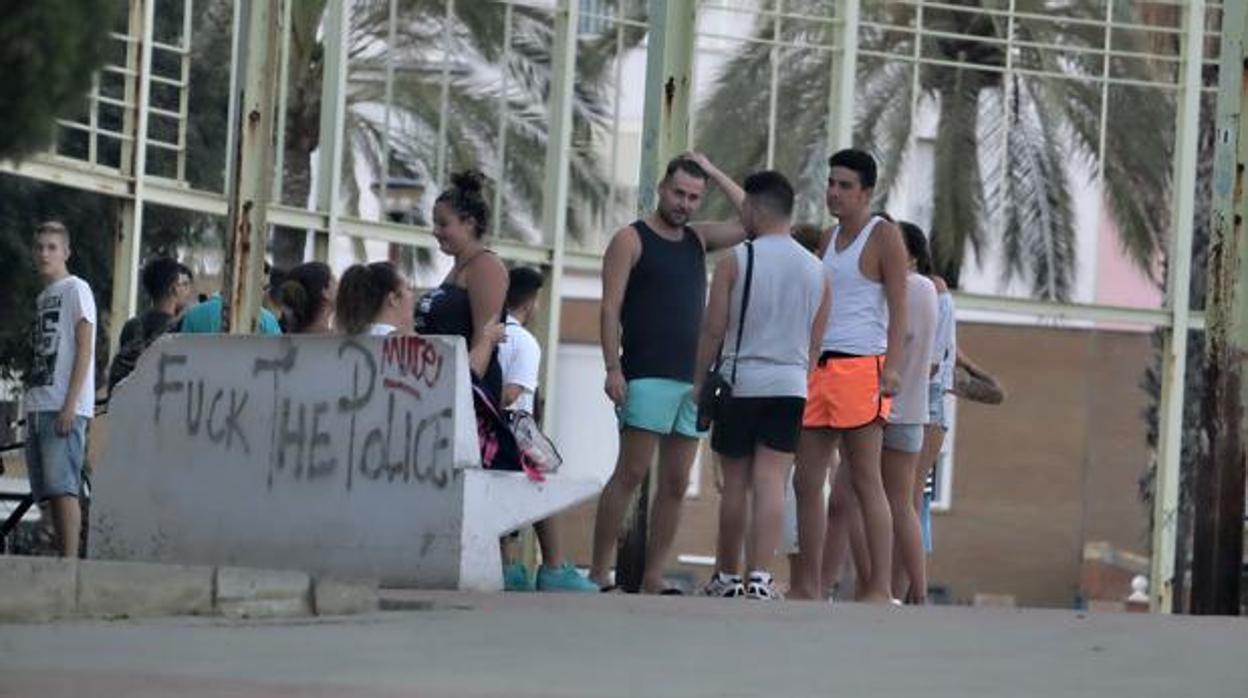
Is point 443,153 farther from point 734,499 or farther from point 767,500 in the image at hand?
point 767,500

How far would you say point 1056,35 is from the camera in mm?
32125

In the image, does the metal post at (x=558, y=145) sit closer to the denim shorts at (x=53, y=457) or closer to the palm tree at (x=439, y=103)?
the palm tree at (x=439, y=103)

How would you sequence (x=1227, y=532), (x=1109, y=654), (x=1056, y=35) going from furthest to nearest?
(x=1056, y=35), (x=1227, y=532), (x=1109, y=654)

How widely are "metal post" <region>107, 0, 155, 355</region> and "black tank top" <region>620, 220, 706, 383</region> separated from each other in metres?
5.99

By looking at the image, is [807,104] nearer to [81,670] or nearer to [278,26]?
[278,26]

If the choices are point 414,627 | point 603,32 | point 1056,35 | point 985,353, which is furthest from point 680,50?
point 985,353

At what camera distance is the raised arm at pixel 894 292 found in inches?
493

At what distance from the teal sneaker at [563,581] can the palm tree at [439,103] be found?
14.3 meters

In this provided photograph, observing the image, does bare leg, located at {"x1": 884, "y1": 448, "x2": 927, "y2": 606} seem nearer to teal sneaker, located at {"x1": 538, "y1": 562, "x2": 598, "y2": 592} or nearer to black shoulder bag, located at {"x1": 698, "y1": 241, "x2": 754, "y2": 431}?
black shoulder bag, located at {"x1": 698, "y1": 241, "x2": 754, "y2": 431}

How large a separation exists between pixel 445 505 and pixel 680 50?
423 cm

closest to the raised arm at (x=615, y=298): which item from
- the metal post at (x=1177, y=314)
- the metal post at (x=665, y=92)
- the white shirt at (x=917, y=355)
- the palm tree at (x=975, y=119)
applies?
the white shirt at (x=917, y=355)

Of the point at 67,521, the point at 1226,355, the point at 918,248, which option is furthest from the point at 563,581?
the point at 1226,355

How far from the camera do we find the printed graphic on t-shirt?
1400cm

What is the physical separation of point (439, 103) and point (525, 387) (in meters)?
15.1
